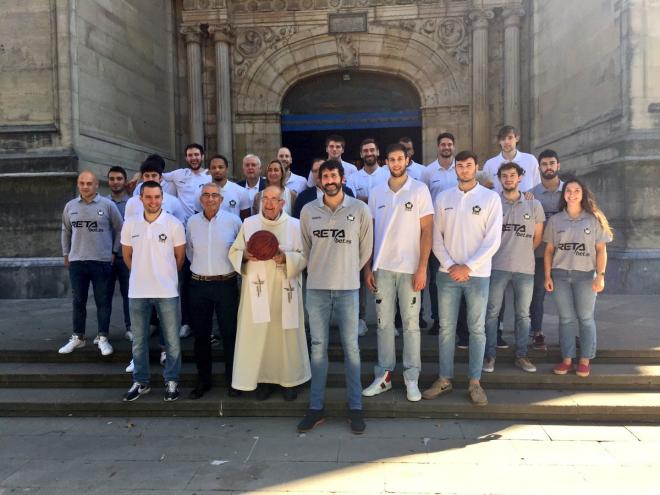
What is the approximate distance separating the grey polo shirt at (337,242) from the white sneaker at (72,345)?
277 cm

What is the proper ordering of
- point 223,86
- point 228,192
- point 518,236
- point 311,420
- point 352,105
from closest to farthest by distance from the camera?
1. point 311,420
2. point 518,236
3. point 228,192
4. point 223,86
5. point 352,105

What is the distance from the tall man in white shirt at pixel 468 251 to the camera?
13.8 ft

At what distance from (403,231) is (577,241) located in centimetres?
161

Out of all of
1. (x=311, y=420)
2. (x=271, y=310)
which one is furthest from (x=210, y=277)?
(x=311, y=420)

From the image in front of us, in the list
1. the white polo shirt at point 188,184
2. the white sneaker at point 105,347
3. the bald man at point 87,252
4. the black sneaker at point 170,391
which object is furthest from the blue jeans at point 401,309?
the bald man at point 87,252

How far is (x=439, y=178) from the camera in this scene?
18.0ft

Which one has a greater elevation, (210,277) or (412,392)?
(210,277)

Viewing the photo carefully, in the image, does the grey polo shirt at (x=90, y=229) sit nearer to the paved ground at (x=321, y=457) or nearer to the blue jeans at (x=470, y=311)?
the paved ground at (x=321, y=457)

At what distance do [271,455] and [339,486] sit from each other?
0.65 meters

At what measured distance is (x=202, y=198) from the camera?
14.7 feet

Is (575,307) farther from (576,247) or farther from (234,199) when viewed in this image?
(234,199)

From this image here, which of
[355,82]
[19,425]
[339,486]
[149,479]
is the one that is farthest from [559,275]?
[355,82]

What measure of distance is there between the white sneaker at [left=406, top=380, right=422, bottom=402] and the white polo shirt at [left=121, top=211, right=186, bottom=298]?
6.91 ft

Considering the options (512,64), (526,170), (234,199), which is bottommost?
(234,199)
